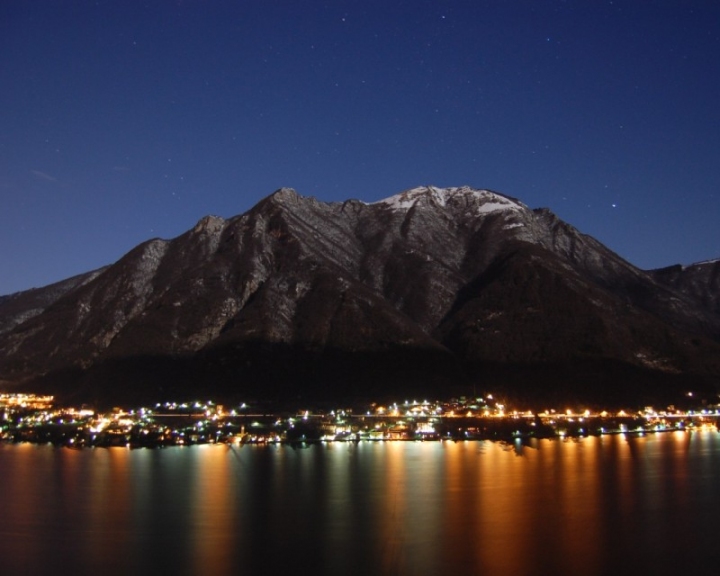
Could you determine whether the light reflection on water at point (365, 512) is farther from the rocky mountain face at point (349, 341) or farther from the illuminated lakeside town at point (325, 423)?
the rocky mountain face at point (349, 341)

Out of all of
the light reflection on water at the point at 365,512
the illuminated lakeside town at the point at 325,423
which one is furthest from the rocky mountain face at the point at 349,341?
the light reflection on water at the point at 365,512

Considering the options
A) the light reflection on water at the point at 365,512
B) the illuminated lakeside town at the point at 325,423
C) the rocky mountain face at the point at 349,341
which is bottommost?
the light reflection on water at the point at 365,512

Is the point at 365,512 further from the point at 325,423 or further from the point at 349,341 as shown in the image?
the point at 349,341

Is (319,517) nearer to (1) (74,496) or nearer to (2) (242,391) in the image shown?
(1) (74,496)

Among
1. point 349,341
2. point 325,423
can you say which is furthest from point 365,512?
point 349,341

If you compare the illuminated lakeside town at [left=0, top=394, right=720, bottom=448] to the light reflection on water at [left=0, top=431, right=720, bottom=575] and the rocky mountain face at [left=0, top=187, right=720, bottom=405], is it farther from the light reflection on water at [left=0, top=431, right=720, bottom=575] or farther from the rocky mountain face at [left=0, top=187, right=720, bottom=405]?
the light reflection on water at [left=0, top=431, right=720, bottom=575]

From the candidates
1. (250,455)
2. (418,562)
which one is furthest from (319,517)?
(250,455)
